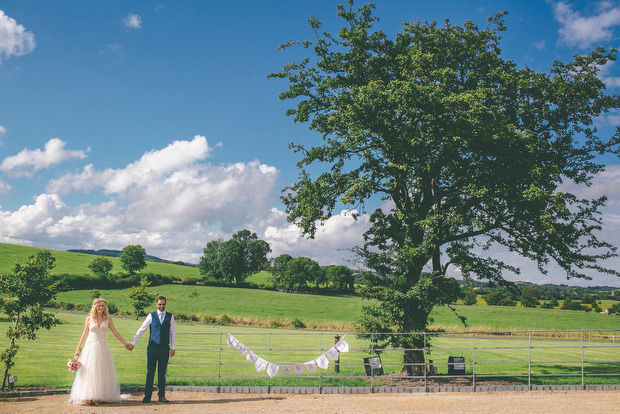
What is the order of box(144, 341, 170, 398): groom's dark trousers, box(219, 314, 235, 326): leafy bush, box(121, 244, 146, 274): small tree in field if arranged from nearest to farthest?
box(144, 341, 170, 398): groom's dark trousers
box(219, 314, 235, 326): leafy bush
box(121, 244, 146, 274): small tree in field

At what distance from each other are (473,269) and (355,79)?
8.93m

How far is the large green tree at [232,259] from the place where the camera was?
3976 inches

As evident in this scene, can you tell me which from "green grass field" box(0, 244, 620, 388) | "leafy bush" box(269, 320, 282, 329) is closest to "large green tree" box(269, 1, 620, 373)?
"green grass field" box(0, 244, 620, 388)

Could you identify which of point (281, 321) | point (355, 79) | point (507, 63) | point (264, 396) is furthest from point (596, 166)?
point (281, 321)

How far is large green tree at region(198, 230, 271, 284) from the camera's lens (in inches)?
3976

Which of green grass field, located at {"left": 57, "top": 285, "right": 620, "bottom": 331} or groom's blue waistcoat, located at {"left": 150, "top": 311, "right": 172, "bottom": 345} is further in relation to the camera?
green grass field, located at {"left": 57, "top": 285, "right": 620, "bottom": 331}

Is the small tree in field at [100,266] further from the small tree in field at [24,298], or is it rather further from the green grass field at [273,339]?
the small tree in field at [24,298]

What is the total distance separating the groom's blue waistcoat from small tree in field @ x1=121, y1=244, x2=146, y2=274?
9222 centimetres

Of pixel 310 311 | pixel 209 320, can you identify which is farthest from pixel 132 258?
pixel 209 320

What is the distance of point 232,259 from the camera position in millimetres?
101000

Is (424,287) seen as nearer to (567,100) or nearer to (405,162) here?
(405,162)

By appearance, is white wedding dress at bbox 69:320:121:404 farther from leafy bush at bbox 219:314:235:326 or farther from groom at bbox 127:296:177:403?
leafy bush at bbox 219:314:235:326

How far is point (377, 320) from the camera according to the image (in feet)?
53.0

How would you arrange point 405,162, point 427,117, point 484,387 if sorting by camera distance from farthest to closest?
point 405,162, point 427,117, point 484,387
